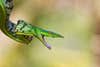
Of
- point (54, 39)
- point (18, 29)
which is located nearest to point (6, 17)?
point (18, 29)

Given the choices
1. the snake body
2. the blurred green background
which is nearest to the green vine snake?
the snake body

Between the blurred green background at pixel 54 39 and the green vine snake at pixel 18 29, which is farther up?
the green vine snake at pixel 18 29

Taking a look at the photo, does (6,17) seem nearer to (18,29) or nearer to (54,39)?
(18,29)

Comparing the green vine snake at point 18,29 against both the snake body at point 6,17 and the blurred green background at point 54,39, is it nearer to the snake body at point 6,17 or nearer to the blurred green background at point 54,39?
the snake body at point 6,17

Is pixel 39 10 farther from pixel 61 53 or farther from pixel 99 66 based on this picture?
pixel 99 66

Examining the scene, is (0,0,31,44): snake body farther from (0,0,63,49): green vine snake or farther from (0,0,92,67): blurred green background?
(0,0,92,67): blurred green background

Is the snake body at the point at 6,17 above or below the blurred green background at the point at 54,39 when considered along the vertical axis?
above

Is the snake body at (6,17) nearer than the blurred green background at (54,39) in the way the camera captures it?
Yes

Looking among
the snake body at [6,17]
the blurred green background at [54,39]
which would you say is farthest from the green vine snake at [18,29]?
Result: the blurred green background at [54,39]

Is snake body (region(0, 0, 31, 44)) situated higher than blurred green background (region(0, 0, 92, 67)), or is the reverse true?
snake body (region(0, 0, 31, 44))
